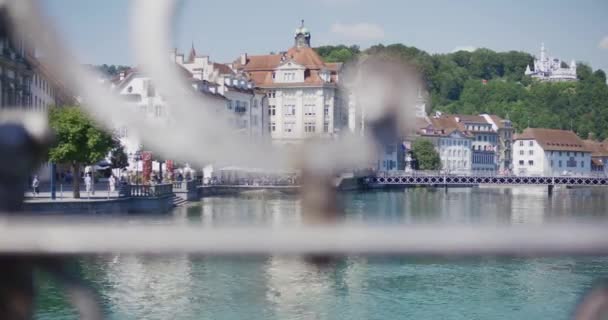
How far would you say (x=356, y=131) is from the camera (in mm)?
728

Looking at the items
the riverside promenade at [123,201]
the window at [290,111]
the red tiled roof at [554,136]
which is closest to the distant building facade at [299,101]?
the window at [290,111]

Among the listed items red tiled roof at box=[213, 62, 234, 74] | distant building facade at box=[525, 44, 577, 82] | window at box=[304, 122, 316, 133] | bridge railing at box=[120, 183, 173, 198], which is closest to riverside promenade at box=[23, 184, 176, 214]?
bridge railing at box=[120, 183, 173, 198]

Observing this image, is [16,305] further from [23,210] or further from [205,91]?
[205,91]

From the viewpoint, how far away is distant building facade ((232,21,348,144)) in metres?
0.77

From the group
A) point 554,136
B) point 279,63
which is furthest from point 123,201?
point 279,63

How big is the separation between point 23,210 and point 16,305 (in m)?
0.09

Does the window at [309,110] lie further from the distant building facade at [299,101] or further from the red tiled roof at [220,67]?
the red tiled roof at [220,67]

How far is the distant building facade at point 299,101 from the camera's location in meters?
0.77

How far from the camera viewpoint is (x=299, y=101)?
123cm

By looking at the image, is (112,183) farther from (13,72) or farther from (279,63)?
(13,72)

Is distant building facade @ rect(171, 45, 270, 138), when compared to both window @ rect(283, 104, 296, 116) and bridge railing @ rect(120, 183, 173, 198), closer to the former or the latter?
window @ rect(283, 104, 296, 116)

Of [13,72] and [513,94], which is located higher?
[513,94]

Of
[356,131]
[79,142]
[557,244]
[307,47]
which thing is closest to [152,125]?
[356,131]

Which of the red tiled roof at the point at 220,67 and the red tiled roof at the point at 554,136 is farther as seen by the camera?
the red tiled roof at the point at 554,136
